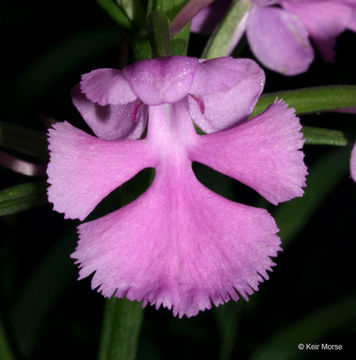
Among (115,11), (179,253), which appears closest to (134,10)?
(115,11)

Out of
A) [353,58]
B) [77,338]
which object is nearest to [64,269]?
[77,338]

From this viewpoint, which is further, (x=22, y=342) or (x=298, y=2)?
(x=22, y=342)

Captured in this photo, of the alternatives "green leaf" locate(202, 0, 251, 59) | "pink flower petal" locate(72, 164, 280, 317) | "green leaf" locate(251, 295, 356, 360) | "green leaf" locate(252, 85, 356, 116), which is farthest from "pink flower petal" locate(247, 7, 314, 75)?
"green leaf" locate(251, 295, 356, 360)

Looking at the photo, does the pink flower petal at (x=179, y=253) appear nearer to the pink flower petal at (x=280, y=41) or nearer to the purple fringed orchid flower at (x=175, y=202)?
the purple fringed orchid flower at (x=175, y=202)

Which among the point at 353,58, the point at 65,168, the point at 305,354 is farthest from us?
the point at 353,58

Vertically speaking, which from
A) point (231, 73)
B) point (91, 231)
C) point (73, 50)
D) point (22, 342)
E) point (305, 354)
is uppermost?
point (231, 73)

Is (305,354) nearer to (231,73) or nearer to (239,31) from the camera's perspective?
(239,31)

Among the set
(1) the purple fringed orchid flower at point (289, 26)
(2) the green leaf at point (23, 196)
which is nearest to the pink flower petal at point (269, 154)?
(2) the green leaf at point (23, 196)
